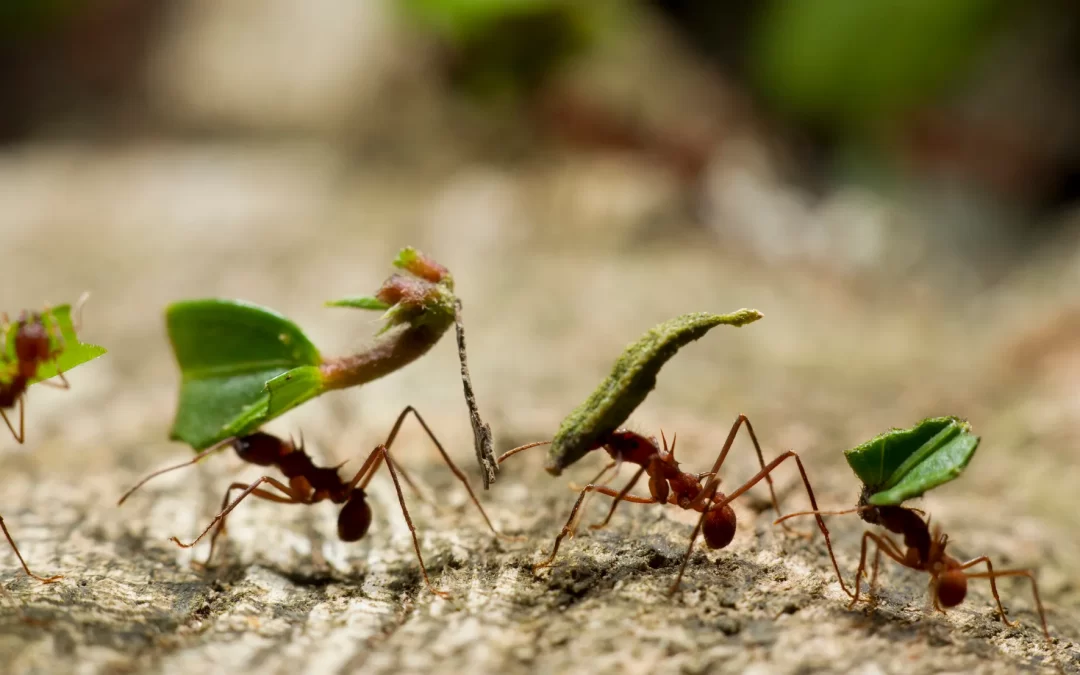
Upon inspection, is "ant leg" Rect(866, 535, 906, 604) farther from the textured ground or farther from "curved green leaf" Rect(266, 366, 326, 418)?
"curved green leaf" Rect(266, 366, 326, 418)

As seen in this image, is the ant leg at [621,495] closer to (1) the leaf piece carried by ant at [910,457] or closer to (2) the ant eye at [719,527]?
(2) the ant eye at [719,527]

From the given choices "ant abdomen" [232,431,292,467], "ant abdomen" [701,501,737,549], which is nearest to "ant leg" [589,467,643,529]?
"ant abdomen" [701,501,737,549]

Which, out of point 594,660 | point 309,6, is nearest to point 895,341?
point 594,660

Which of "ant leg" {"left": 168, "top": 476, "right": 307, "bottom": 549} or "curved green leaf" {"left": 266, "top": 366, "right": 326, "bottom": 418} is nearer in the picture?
"curved green leaf" {"left": 266, "top": 366, "right": 326, "bottom": 418}

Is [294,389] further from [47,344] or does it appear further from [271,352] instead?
[47,344]

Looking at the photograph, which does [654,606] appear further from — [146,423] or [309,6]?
[309,6]

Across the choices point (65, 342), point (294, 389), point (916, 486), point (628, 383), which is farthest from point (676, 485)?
point (65, 342)
